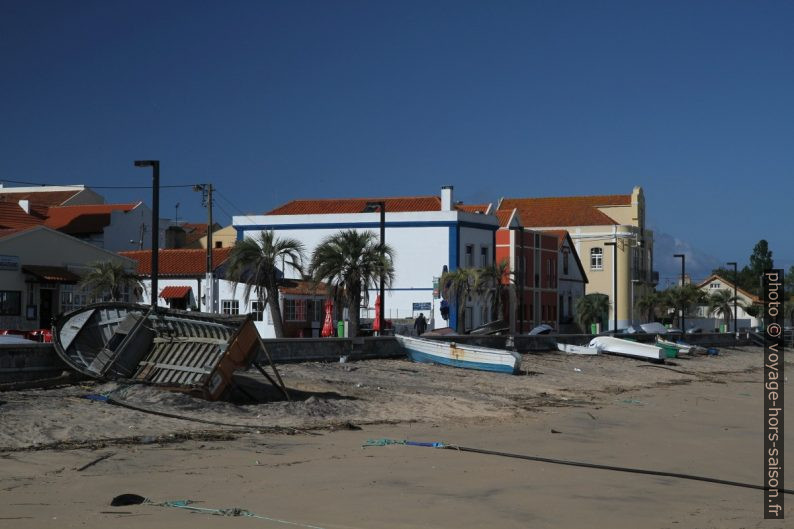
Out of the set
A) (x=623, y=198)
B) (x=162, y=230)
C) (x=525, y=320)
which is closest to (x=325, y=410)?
(x=525, y=320)

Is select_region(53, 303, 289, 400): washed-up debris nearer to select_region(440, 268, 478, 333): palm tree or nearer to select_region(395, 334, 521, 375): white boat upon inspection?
select_region(395, 334, 521, 375): white boat

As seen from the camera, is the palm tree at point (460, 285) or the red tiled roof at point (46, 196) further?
the red tiled roof at point (46, 196)

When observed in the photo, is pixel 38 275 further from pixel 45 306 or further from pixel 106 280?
pixel 106 280

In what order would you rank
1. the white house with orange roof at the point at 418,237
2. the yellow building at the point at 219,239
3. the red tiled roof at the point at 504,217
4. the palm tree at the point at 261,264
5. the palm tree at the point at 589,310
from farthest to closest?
the yellow building at the point at 219,239 → the palm tree at the point at 589,310 → the red tiled roof at the point at 504,217 → the white house with orange roof at the point at 418,237 → the palm tree at the point at 261,264

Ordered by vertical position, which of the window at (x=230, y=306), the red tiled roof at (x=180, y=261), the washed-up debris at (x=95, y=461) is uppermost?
the red tiled roof at (x=180, y=261)

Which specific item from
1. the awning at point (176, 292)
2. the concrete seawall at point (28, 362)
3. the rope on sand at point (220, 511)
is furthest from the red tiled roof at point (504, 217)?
the rope on sand at point (220, 511)

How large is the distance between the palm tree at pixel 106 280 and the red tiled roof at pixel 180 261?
9.83 m

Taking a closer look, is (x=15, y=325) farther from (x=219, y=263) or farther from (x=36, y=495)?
(x=36, y=495)

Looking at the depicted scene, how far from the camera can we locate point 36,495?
1098cm

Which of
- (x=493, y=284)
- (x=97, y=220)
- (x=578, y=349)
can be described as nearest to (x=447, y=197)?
(x=493, y=284)

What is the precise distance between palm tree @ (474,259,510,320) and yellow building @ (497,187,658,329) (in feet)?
76.9

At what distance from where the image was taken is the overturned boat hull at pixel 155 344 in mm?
19422

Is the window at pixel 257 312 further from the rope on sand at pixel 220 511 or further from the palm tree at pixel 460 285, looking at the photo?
the rope on sand at pixel 220 511

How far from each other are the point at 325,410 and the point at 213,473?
633 cm
